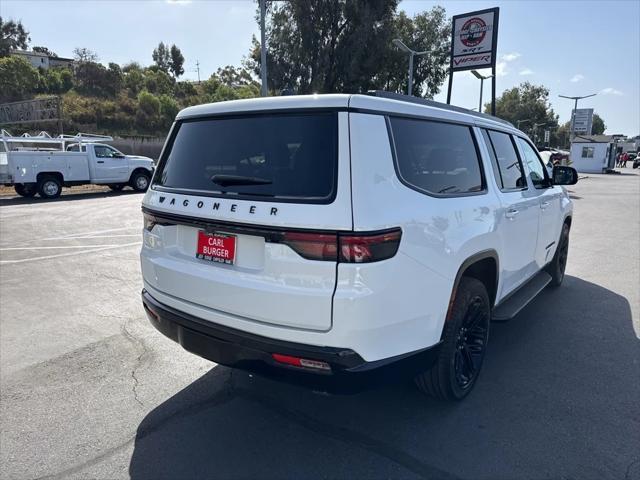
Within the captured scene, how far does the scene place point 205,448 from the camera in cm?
262

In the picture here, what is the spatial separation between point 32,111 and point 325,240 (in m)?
31.9

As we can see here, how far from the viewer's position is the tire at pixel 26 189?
16.2 meters

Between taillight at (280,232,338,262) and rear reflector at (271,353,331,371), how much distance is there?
20.7 inches

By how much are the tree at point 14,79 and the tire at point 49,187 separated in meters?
44.4

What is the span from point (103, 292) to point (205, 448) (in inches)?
142

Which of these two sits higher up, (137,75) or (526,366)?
(137,75)

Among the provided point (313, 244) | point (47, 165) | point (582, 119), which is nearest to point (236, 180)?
point (313, 244)

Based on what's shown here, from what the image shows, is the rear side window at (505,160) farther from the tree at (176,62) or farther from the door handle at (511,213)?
the tree at (176,62)

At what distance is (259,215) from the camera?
229 centimetres

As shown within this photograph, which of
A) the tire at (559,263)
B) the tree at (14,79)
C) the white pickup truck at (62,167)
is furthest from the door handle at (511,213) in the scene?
the tree at (14,79)

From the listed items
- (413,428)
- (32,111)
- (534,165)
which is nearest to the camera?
(413,428)

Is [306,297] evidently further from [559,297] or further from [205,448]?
[559,297]

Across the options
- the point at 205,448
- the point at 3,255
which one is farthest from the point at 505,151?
the point at 3,255

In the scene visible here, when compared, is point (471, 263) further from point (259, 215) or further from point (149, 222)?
point (149, 222)
